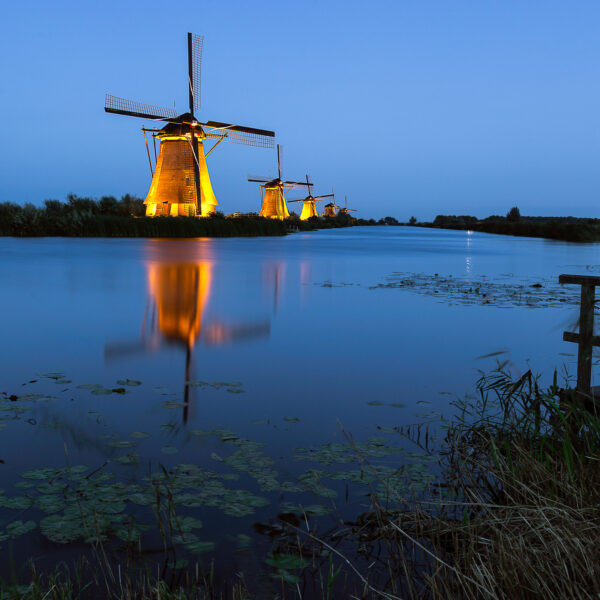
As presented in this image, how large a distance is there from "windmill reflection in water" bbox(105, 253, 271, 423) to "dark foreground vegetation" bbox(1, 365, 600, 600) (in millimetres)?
2132

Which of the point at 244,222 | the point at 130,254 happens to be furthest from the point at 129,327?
the point at 244,222

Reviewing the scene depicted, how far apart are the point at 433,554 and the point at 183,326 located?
705cm

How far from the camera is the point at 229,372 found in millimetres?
6363

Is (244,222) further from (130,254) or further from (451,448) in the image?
(451,448)

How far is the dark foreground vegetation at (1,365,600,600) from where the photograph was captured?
2232 mm

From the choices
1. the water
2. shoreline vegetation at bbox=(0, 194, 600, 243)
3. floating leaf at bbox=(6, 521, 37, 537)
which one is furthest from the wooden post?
shoreline vegetation at bbox=(0, 194, 600, 243)

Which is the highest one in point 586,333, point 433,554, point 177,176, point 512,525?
point 177,176

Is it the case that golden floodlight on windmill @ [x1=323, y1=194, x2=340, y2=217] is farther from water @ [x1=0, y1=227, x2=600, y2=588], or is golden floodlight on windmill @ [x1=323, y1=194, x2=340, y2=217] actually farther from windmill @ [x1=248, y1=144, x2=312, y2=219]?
water @ [x1=0, y1=227, x2=600, y2=588]

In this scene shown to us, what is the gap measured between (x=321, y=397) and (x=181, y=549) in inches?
113

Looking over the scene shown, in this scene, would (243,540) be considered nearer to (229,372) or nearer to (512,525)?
(512,525)

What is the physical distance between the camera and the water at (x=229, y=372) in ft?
12.1

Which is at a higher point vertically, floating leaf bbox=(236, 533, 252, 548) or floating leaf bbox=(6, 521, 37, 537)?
floating leaf bbox=(6, 521, 37, 537)

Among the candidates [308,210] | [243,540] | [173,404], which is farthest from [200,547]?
[308,210]

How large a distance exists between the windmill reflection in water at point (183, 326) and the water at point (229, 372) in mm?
41
